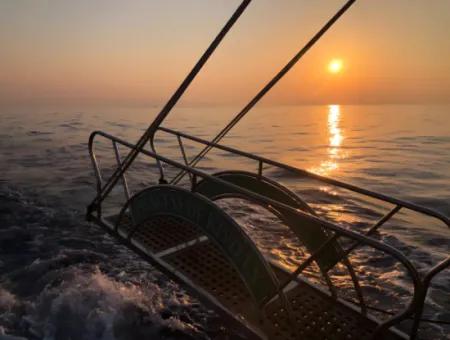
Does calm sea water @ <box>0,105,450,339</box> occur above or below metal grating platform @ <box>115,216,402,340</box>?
below

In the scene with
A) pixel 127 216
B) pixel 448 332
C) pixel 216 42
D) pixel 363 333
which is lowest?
pixel 448 332

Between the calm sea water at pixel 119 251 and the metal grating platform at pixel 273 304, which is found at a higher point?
the metal grating platform at pixel 273 304

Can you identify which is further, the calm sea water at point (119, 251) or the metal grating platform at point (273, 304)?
the calm sea water at point (119, 251)

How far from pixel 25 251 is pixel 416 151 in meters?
18.0

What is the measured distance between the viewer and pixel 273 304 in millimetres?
3758

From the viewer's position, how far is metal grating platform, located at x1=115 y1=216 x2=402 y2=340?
3383mm

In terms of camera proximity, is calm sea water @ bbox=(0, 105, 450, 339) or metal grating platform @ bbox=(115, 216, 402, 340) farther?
calm sea water @ bbox=(0, 105, 450, 339)

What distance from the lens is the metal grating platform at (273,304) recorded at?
338cm

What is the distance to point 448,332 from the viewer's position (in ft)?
13.6

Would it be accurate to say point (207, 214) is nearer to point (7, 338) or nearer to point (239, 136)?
point (7, 338)

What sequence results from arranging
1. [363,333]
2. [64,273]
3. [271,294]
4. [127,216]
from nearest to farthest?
[271,294] < [363,333] < [64,273] < [127,216]

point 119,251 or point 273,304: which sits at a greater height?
point 273,304

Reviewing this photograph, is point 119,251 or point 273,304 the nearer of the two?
point 273,304

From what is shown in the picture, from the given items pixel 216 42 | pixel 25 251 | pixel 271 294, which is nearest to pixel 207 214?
pixel 271 294
